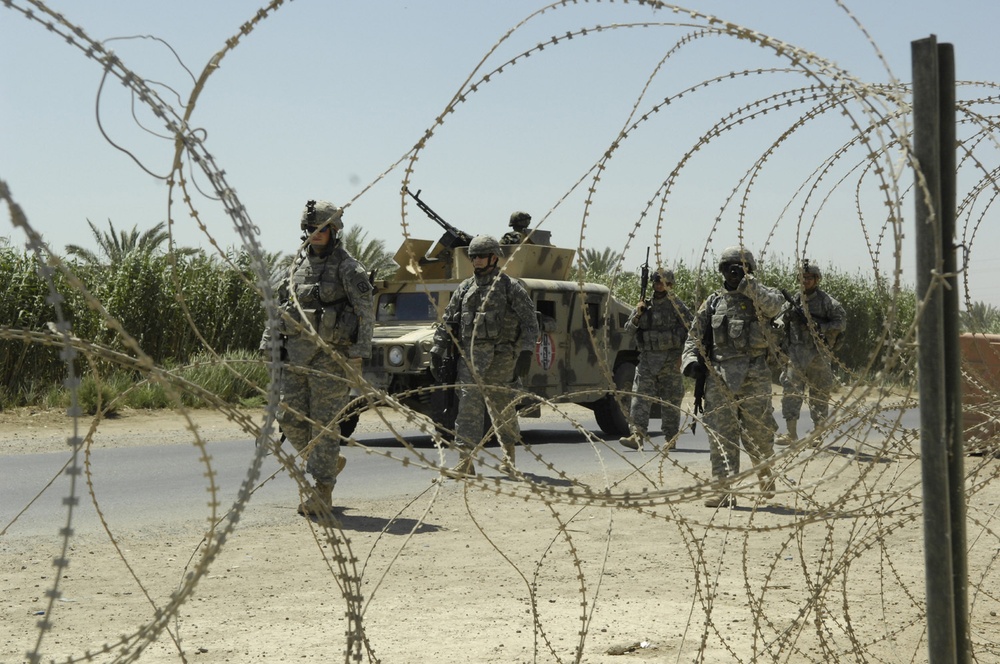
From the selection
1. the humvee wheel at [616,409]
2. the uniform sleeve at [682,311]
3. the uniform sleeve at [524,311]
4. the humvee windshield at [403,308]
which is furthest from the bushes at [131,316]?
the uniform sleeve at [682,311]

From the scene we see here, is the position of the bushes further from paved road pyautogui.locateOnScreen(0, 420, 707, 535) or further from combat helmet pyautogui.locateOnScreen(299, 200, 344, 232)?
combat helmet pyautogui.locateOnScreen(299, 200, 344, 232)

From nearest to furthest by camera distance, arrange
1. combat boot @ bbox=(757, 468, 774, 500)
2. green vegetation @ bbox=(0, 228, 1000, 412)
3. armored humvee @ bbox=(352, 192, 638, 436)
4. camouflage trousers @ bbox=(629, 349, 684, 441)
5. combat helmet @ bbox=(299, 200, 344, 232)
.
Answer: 1. combat boot @ bbox=(757, 468, 774, 500)
2. combat helmet @ bbox=(299, 200, 344, 232)
3. camouflage trousers @ bbox=(629, 349, 684, 441)
4. armored humvee @ bbox=(352, 192, 638, 436)
5. green vegetation @ bbox=(0, 228, 1000, 412)

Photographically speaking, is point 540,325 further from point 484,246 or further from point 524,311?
point 484,246

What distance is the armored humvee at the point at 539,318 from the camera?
10.1 metres

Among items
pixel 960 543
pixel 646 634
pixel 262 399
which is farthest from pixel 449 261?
pixel 960 543

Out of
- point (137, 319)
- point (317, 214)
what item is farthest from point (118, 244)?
point (317, 214)

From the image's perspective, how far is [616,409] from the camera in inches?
459

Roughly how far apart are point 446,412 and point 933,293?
6.85 metres

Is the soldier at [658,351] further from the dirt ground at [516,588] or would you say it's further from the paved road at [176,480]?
the dirt ground at [516,588]

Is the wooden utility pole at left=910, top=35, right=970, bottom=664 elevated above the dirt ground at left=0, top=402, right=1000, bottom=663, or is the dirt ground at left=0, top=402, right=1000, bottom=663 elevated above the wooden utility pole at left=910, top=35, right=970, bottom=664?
the wooden utility pole at left=910, top=35, right=970, bottom=664

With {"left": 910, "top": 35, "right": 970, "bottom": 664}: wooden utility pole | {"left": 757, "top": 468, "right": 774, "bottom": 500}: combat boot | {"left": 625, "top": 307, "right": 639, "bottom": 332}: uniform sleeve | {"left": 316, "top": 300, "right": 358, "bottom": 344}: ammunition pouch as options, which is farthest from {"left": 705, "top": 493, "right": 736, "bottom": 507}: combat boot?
{"left": 625, "top": 307, "right": 639, "bottom": 332}: uniform sleeve

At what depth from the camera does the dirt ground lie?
10.1ft

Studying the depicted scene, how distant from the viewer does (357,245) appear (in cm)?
2302

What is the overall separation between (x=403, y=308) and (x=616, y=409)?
7.62 ft
